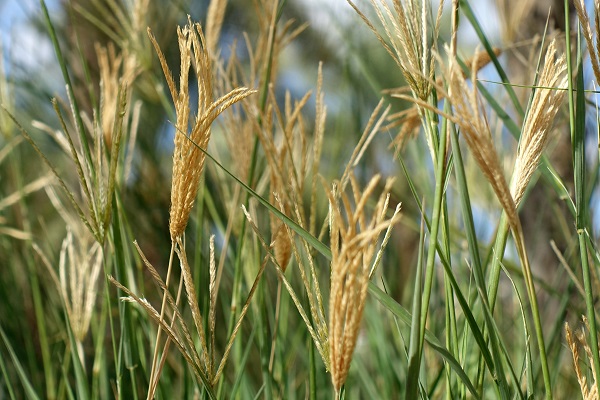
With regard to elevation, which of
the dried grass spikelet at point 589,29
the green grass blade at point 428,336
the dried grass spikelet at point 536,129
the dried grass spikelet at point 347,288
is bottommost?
the green grass blade at point 428,336

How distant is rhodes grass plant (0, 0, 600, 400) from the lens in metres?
0.46

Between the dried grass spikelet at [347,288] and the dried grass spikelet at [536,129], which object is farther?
the dried grass spikelet at [536,129]

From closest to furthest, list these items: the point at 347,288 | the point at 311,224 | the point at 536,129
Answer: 1. the point at 347,288
2. the point at 536,129
3. the point at 311,224

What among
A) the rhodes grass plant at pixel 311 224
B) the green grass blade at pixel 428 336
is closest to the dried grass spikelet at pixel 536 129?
the rhodes grass plant at pixel 311 224

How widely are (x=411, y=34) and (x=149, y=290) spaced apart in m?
1.37

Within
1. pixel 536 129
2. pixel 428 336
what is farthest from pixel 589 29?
pixel 428 336

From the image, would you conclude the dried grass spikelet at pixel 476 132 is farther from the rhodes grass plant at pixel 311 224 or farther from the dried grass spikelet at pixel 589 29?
Result: the dried grass spikelet at pixel 589 29

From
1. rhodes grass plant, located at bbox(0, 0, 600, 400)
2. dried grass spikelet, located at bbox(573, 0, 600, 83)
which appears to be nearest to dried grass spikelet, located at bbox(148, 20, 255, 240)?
rhodes grass plant, located at bbox(0, 0, 600, 400)

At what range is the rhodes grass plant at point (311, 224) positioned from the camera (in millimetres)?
458

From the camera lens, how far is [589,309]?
0.51 metres

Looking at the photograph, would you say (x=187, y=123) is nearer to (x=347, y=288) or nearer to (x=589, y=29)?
(x=347, y=288)

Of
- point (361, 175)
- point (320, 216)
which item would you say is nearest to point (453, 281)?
point (361, 175)

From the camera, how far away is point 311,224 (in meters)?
0.70

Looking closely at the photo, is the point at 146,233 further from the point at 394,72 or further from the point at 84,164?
the point at 394,72
